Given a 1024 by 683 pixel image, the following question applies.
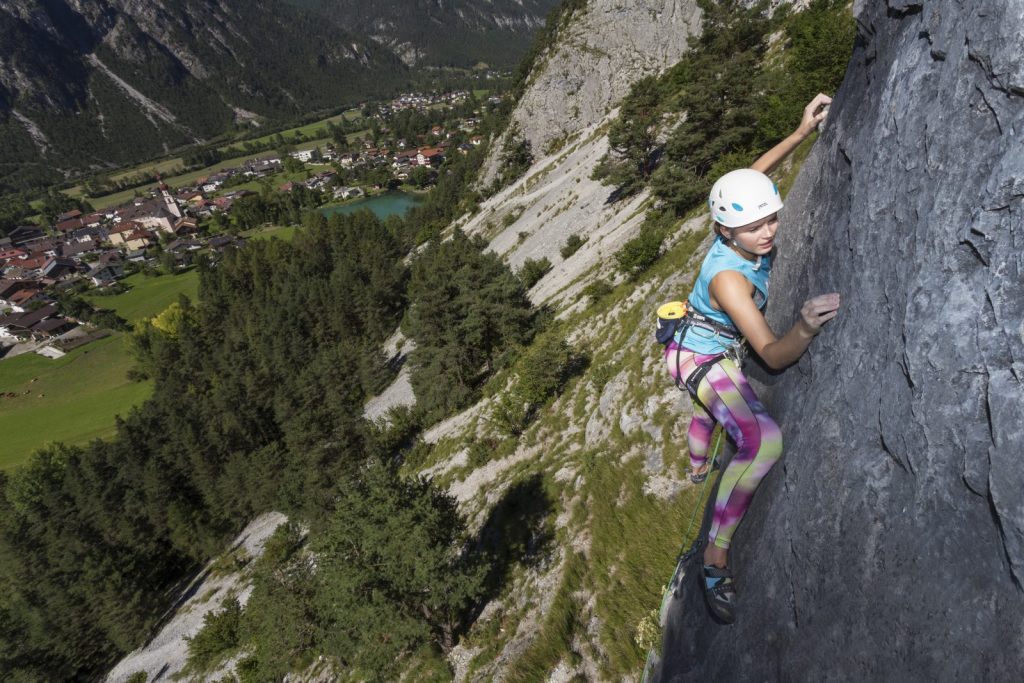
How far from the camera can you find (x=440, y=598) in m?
13.1

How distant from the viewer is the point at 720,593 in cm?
534

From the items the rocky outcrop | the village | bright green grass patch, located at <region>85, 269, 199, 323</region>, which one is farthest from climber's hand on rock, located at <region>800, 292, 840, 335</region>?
the village

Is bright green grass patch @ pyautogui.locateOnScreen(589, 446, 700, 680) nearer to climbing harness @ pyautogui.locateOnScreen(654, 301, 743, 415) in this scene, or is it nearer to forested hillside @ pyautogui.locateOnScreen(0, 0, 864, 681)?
forested hillside @ pyautogui.locateOnScreen(0, 0, 864, 681)

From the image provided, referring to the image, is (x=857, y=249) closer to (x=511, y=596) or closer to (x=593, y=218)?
(x=511, y=596)

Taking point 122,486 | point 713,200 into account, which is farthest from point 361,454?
point 713,200

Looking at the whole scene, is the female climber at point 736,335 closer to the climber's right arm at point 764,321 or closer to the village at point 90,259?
the climber's right arm at point 764,321

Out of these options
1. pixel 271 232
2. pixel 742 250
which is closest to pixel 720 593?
pixel 742 250

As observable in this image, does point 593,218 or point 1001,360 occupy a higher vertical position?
point 1001,360

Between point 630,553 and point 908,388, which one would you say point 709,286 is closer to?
point 908,388

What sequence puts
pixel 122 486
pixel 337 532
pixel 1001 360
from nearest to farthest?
pixel 1001 360 < pixel 337 532 < pixel 122 486

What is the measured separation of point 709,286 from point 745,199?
847mm

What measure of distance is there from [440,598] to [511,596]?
7.40 feet

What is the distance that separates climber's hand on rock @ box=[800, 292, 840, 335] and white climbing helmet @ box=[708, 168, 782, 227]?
915 mm

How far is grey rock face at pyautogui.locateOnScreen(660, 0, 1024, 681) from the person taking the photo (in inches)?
114
